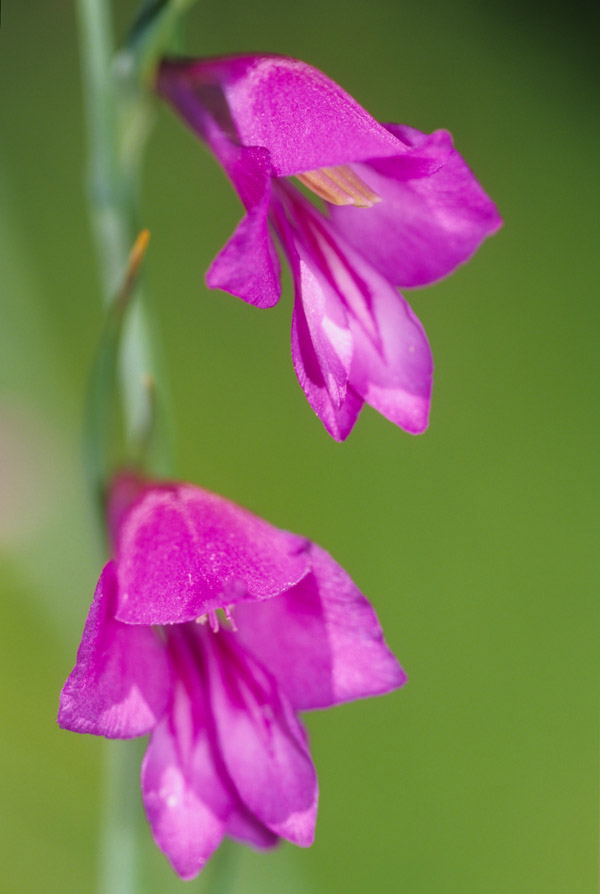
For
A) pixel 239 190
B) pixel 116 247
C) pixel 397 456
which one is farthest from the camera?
pixel 397 456

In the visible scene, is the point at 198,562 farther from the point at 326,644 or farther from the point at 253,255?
the point at 253,255

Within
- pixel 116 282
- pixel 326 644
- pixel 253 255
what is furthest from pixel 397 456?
pixel 253 255

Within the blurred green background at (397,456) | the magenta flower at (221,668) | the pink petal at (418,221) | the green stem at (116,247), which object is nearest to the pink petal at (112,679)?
the magenta flower at (221,668)

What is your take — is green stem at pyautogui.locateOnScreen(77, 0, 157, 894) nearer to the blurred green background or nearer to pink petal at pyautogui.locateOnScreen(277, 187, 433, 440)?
pink petal at pyautogui.locateOnScreen(277, 187, 433, 440)

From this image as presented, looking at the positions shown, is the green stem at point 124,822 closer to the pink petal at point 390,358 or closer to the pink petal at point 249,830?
the pink petal at point 249,830

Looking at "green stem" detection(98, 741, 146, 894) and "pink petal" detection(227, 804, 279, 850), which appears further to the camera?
"green stem" detection(98, 741, 146, 894)

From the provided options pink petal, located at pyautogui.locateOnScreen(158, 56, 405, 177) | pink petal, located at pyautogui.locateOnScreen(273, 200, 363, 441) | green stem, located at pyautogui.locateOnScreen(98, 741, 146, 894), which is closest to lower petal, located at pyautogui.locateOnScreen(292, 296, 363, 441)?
pink petal, located at pyautogui.locateOnScreen(273, 200, 363, 441)
